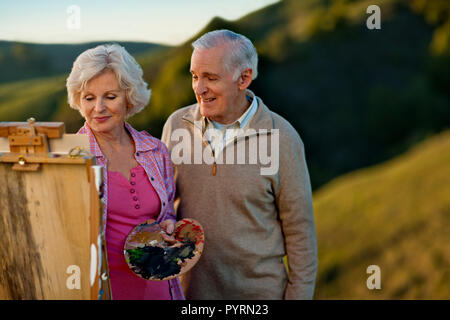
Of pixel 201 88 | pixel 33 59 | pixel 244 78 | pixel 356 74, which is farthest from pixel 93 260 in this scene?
pixel 356 74

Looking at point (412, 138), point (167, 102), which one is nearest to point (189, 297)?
point (167, 102)

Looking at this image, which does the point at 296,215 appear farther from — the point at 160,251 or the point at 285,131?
the point at 160,251

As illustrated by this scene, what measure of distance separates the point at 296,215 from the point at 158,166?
875 millimetres

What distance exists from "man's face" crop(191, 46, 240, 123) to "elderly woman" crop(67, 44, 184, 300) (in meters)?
0.31

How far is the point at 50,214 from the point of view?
2.07 m

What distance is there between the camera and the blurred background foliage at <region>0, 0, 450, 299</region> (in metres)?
9.23

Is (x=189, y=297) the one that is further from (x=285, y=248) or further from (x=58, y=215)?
(x=58, y=215)

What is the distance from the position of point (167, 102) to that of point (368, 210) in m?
4.91

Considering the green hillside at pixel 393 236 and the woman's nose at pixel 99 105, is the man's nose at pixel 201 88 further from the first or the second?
the green hillside at pixel 393 236

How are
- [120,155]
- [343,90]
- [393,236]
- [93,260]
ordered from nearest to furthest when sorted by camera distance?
[93,260] < [120,155] < [393,236] < [343,90]

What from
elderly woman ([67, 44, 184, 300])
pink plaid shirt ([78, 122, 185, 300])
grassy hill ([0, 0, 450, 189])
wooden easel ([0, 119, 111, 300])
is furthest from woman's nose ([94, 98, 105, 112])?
grassy hill ([0, 0, 450, 189])

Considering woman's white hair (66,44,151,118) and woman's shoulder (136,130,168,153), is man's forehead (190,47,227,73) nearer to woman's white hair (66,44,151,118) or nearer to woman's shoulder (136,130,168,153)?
woman's white hair (66,44,151,118)

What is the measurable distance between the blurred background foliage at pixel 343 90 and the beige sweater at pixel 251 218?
607 cm

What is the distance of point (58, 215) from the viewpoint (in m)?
2.07
